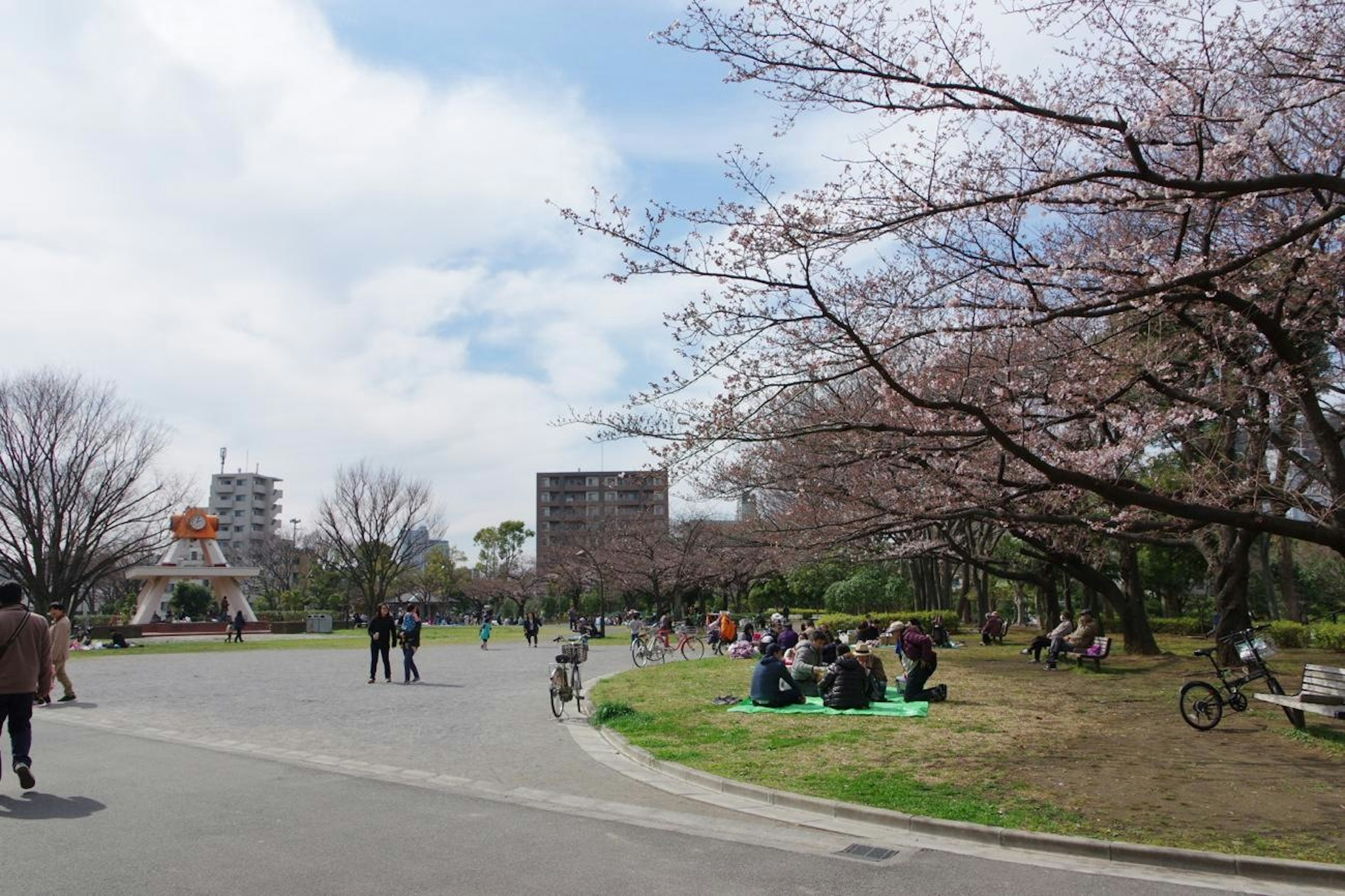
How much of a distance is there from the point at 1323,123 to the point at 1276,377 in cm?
291

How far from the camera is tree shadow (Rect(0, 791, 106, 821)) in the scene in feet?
21.1

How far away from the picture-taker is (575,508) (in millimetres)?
112000

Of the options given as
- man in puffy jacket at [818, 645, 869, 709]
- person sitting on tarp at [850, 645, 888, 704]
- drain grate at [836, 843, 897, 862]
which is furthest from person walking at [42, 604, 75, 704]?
drain grate at [836, 843, 897, 862]

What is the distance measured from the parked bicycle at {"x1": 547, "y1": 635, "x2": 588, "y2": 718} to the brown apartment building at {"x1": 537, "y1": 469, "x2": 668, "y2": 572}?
43.8 meters

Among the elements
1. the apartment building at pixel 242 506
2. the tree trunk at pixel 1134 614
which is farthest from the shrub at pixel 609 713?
the apartment building at pixel 242 506

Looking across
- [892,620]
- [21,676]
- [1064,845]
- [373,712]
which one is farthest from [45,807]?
[892,620]

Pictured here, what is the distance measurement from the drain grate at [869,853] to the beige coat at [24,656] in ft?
20.4

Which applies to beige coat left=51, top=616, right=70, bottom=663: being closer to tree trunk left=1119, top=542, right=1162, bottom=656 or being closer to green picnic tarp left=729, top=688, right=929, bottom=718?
green picnic tarp left=729, top=688, right=929, bottom=718

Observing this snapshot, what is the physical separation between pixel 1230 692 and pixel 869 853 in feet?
23.2

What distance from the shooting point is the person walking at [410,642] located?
57.5ft

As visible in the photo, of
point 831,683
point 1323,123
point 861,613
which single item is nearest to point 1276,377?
point 1323,123

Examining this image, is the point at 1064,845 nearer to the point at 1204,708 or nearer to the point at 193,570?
the point at 1204,708

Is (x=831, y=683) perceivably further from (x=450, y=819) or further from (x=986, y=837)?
(x=450, y=819)

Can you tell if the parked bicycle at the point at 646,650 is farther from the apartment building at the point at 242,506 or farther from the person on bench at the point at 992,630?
the apartment building at the point at 242,506
